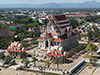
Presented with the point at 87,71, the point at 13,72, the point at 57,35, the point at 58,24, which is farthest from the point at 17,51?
the point at 87,71

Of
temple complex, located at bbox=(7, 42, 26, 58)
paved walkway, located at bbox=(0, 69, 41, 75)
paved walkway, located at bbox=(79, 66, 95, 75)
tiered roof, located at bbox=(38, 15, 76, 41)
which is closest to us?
paved walkway, located at bbox=(79, 66, 95, 75)

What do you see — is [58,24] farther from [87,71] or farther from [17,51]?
[87,71]

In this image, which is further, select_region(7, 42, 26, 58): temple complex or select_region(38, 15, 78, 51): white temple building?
select_region(38, 15, 78, 51): white temple building

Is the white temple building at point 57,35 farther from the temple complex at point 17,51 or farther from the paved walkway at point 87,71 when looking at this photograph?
the paved walkway at point 87,71

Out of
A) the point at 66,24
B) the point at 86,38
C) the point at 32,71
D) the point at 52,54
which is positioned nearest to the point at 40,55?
the point at 52,54

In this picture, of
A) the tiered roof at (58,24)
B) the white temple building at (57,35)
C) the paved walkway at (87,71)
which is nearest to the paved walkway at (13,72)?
the paved walkway at (87,71)

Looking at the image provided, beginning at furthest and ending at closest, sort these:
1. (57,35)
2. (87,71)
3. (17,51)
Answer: (57,35)
(17,51)
(87,71)

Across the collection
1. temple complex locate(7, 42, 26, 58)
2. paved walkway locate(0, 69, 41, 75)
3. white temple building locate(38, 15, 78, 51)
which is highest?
white temple building locate(38, 15, 78, 51)

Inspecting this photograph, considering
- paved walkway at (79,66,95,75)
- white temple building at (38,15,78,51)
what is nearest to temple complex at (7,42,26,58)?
white temple building at (38,15,78,51)

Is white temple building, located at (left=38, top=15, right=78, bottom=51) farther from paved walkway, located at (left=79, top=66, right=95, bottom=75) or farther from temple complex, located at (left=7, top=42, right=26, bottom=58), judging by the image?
paved walkway, located at (left=79, top=66, right=95, bottom=75)

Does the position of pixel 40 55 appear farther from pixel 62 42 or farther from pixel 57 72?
pixel 57 72
